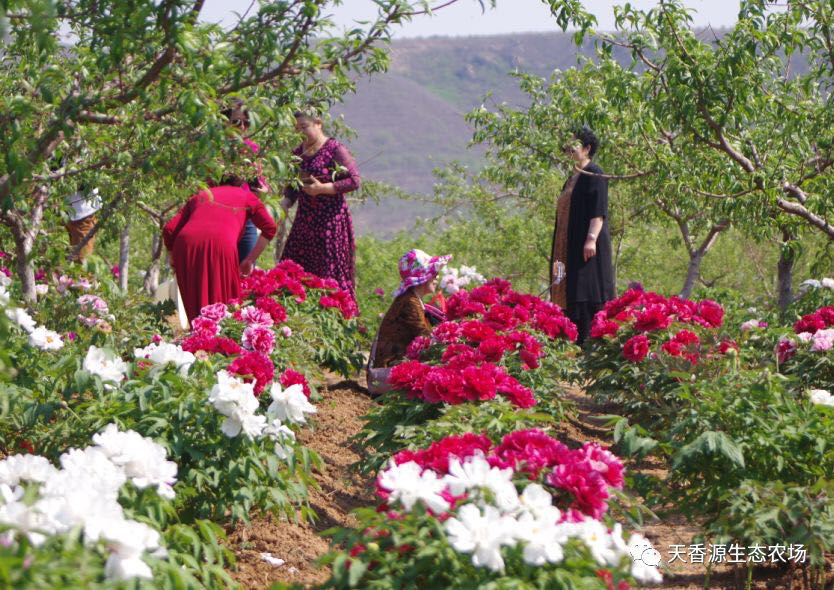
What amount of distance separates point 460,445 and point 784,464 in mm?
1224

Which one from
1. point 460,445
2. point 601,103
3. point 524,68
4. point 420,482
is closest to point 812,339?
→ point 601,103

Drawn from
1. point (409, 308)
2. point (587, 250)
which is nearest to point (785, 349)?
point (409, 308)

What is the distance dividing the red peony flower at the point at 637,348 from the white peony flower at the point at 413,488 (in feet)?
9.15

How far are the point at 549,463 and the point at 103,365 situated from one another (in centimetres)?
157

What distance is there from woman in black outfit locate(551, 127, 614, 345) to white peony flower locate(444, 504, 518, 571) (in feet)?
17.1

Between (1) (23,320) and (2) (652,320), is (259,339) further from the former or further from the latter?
(2) (652,320)

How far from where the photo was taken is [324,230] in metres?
7.27

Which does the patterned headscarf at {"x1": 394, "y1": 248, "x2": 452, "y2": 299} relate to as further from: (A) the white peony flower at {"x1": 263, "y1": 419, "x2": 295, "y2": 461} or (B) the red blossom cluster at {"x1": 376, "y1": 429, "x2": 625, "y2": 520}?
(B) the red blossom cluster at {"x1": 376, "y1": 429, "x2": 625, "y2": 520}

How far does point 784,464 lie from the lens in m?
3.20

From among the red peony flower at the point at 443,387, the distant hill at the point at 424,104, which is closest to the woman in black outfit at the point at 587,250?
the red peony flower at the point at 443,387

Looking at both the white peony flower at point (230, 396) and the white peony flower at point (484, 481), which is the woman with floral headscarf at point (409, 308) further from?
the white peony flower at point (484, 481)

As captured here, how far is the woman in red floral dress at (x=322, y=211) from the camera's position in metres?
7.03

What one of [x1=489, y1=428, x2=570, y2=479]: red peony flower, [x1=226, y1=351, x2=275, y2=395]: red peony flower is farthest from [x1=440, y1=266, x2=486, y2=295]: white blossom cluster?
[x1=489, y1=428, x2=570, y2=479]: red peony flower

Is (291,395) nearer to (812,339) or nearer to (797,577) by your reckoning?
(797,577)
